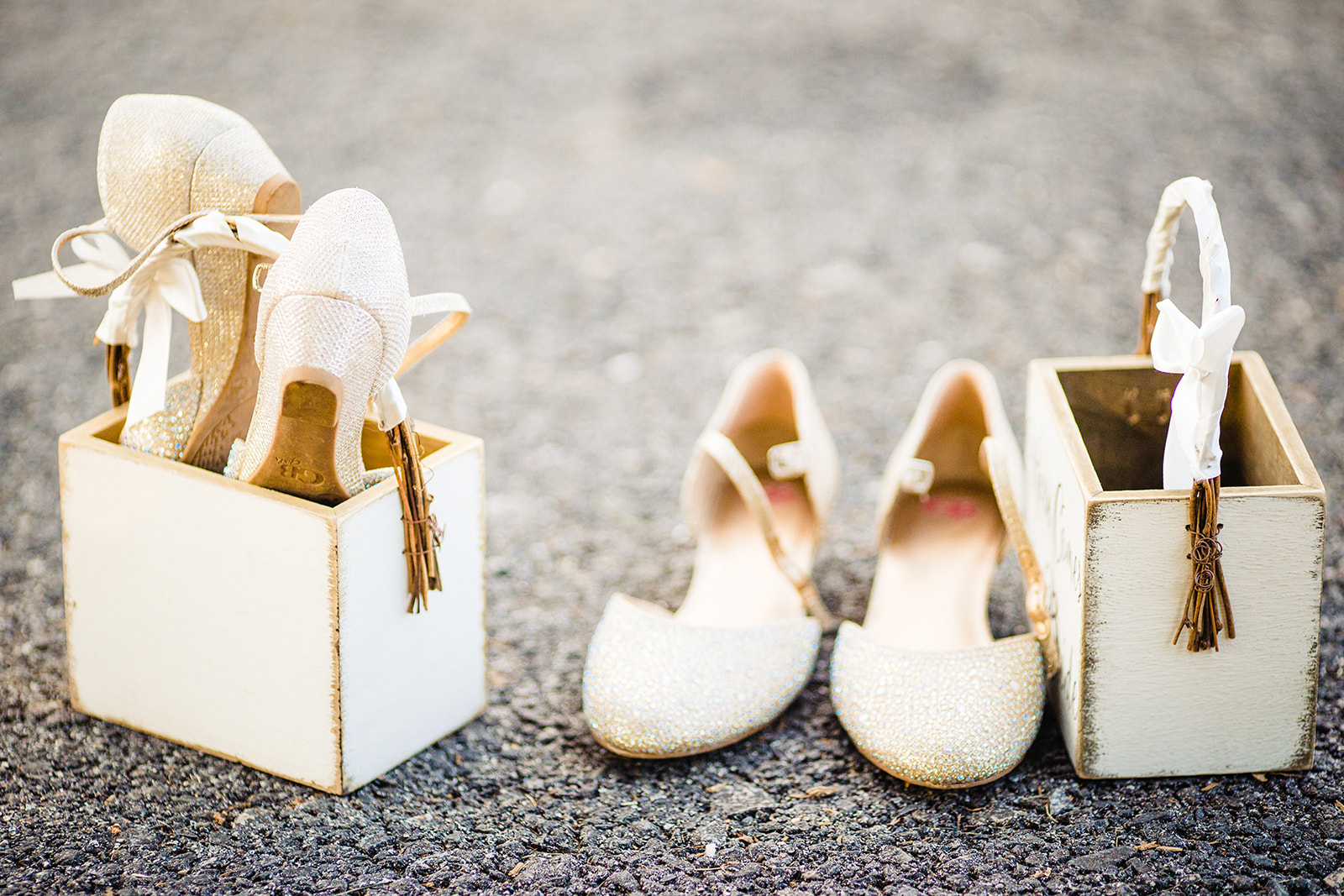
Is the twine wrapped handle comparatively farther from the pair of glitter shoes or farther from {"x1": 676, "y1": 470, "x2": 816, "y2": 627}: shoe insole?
{"x1": 676, "y1": 470, "x2": 816, "y2": 627}: shoe insole

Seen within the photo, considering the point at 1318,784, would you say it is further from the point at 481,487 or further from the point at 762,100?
the point at 762,100

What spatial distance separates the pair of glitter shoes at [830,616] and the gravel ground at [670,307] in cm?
5

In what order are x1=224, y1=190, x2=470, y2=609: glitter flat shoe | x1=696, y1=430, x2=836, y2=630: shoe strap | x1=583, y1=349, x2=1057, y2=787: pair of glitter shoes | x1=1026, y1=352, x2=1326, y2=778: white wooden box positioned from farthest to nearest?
x1=696, y1=430, x2=836, y2=630: shoe strap → x1=583, y1=349, x2=1057, y2=787: pair of glitter shoes → x1=1026, y1=352, x2=1326, y2=778: white wooden box → x1=224, y1=190, x2=470, y2=609: glitter flat shoe

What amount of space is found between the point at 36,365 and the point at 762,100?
4.86 ft

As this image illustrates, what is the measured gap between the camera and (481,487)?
123 cm

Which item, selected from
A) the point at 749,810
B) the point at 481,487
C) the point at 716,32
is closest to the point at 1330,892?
the point at 749,810

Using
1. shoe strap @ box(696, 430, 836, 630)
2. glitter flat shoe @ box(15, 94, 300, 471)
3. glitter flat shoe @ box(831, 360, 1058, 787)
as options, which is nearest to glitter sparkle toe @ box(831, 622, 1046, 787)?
glitter flat shoe @ box(831, 360, 1058, 787)

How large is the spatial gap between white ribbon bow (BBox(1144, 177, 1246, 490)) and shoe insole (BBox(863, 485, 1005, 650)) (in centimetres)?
32

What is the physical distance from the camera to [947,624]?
139 cm

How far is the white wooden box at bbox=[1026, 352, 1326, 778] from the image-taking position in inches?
43.4

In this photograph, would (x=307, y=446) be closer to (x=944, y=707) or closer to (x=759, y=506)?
(x=759, y=506)

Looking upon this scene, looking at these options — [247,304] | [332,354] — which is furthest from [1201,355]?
[247,304]

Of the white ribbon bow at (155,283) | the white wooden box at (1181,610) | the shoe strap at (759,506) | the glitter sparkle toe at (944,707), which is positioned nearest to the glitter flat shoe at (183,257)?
the white ribbon bow at (155,283)

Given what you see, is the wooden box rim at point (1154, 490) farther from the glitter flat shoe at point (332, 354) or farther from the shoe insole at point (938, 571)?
the glitter flat shoe at point (332, 354)
